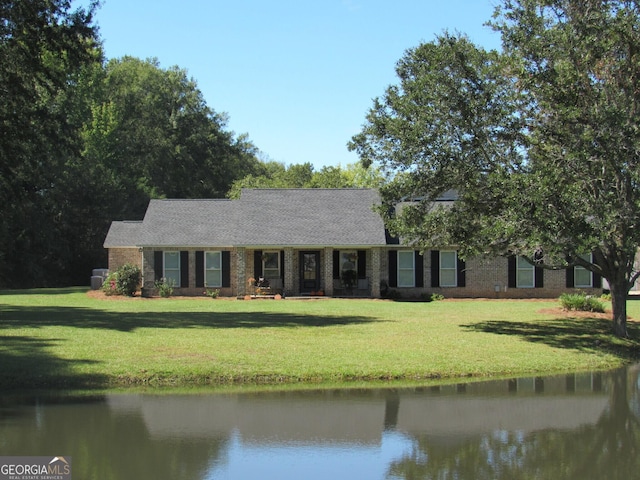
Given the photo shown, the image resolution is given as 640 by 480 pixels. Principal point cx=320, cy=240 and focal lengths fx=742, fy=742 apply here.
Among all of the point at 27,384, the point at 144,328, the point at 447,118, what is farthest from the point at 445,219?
the point at 27,384

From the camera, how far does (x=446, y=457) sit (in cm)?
970

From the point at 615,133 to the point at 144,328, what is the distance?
1306cm

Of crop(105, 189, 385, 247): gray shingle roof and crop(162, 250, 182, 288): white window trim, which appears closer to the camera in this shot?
crop(105, 189, 385, 247): gray shingle roof

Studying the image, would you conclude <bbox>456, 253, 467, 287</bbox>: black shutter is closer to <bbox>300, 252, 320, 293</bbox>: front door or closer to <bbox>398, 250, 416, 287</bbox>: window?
<bbox>398, 250, 416, 287</bbox>: window

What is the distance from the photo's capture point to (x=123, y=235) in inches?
1569

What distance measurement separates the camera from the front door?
34844 millimetres

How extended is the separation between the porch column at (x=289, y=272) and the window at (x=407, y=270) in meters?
4.98

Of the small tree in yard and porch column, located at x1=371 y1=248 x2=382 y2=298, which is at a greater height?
the small tree in yard

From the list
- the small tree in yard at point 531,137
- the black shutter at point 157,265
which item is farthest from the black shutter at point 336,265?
the small tree in yard at point 531,137

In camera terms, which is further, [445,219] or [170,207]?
[170,207]

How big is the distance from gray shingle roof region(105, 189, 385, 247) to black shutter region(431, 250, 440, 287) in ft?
8.77

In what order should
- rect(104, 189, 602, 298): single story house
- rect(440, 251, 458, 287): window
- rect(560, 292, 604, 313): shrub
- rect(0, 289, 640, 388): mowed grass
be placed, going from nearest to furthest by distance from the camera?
rect(0, 289, 640, 388): mowed grass, rect(560, 292, 604, 313): shrub, rect(104, 189, 602, 298): single story house, rect(440, 251, 458, 287): window

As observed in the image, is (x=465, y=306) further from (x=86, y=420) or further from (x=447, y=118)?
(x=86, y=420)

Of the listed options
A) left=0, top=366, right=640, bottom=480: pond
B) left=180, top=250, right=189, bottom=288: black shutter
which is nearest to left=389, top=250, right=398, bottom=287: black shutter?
left=180, top=250, right=189, bottom=288: black shutter
